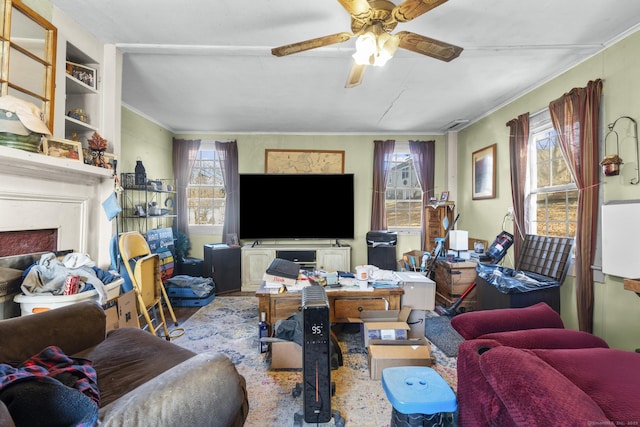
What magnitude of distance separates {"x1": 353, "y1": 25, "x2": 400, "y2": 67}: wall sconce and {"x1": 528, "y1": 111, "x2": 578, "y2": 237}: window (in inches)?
87.0

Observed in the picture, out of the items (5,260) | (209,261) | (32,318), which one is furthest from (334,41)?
(209,261)

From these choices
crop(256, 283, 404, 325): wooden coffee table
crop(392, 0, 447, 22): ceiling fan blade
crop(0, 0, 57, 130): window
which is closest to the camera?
crop(392, 0, 447, 22): ceiling fan blade

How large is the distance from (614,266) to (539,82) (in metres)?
1.90

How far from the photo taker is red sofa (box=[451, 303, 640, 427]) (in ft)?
2.65

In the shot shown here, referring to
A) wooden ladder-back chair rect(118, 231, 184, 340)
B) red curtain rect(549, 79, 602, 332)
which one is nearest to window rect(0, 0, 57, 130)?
wooden ladder-back chair rect(118, 231, 184, 340)

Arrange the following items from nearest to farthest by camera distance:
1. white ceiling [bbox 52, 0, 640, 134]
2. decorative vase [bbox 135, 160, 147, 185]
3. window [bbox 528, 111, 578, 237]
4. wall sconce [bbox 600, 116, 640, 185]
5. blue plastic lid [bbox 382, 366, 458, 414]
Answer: blue plastic lid [bbox 382, 366, 458, 414] < white ceiling [bbox 52, 0, 640, 134] < wall sconce [bbox 600, 116, 640, 185] < window [bbox 528, 111, 578, 237] < decorative vase [bbox 135, 160, 147, 185]

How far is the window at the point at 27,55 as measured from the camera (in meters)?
1.54

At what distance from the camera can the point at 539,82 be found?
2.79 metres

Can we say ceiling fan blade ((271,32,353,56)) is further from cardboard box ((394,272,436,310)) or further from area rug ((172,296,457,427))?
area rug ((172,296,457,427))

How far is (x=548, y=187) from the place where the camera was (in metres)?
2.79

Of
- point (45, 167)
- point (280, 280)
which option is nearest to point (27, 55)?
point (45, 167)

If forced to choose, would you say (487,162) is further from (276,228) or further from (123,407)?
(123,407)

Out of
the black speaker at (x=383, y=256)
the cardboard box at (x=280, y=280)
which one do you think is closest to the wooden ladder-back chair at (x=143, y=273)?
the cardboard box at (x=280, y=280)

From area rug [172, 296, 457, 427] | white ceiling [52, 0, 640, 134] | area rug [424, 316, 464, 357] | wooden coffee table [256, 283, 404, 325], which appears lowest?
area rug [172, 296, 457, 427]
